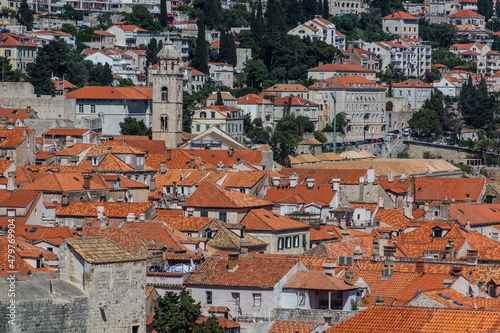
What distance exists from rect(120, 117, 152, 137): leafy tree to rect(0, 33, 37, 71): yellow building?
100 feet

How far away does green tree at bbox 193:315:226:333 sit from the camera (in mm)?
37750

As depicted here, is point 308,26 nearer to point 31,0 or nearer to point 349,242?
point 31,0

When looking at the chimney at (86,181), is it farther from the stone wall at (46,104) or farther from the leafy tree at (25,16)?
the leafy tree at (25,16)

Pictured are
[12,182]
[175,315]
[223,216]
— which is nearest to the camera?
[175,315]

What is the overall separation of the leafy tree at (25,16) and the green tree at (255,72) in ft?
103

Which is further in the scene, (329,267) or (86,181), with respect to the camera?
(86,181)

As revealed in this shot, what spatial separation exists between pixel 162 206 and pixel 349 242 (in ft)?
62.2

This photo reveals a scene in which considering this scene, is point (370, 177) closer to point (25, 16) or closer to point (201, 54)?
point (201, 54)

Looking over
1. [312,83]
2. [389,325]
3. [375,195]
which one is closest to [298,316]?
[389,325]

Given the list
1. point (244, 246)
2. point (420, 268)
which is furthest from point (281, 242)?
point (420, 268)

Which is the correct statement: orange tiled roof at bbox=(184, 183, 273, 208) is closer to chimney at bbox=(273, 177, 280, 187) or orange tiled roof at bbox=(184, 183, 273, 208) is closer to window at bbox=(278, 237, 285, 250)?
window at bbox=(278, 237, 285, 250)

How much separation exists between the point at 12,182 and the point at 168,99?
153ft

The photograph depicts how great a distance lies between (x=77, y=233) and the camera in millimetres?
57094

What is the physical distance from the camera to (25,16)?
7116 inches
